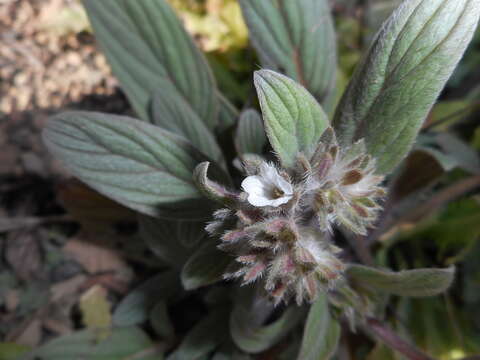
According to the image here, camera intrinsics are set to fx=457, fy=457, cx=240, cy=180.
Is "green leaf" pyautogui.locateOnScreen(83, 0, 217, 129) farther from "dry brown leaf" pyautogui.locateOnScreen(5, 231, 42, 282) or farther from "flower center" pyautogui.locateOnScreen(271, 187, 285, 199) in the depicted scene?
"dry brown leaf" pyautogui.locateOnScreen(5, 231, 42, 282)

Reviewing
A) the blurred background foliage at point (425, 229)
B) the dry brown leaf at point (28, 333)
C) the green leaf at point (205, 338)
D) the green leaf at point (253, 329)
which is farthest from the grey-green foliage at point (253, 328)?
the dry brown leaf at point (28, 333)

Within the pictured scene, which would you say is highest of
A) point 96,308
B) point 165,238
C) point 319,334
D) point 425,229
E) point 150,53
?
point 150,53

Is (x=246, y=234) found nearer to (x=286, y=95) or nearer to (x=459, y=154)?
(x=286, y=95)

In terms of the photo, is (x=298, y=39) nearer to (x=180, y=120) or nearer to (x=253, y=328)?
(x=180, y=120)

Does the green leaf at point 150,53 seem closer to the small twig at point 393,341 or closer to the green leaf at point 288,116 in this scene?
the green leaf at point 288,116

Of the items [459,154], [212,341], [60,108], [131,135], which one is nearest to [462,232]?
[459,154]

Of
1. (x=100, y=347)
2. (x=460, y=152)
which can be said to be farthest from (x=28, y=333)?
(x=460, y=152)
